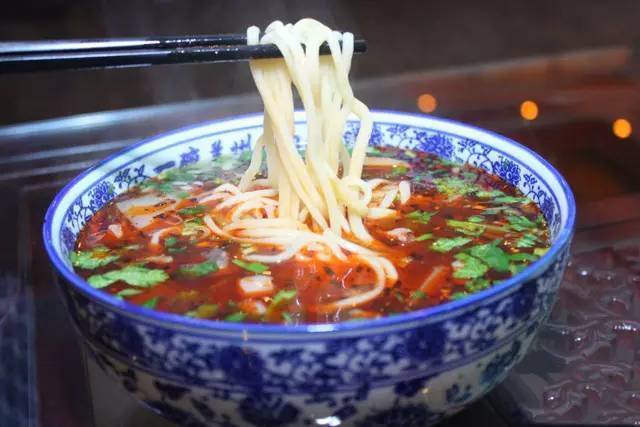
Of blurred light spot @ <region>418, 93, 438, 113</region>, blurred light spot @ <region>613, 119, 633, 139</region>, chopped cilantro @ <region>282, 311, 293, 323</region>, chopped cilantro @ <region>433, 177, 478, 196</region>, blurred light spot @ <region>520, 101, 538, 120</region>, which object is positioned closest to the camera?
chopped cilantro @ <region>282, 311, 293, 323</region>

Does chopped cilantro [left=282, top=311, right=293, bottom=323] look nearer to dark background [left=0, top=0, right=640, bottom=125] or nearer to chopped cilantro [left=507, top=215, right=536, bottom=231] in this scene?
chopped cilantro [left=507, top=215, right=536, bottom=231]

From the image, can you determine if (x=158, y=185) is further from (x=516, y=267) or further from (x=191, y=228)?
(x=516, y=267)

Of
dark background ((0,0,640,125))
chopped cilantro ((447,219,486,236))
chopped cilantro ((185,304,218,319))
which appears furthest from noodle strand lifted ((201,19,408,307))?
dark background ((0,0,640,125))

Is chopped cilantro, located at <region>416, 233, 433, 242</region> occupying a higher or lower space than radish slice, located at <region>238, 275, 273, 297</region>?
higher

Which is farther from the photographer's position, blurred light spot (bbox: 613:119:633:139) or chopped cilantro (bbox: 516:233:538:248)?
blurred light spot (bbox: 613:119:633:139)

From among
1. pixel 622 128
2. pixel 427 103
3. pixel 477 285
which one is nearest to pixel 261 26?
pixel 427 103

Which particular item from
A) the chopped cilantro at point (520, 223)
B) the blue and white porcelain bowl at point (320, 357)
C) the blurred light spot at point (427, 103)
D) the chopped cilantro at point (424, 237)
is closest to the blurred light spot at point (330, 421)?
the blue and white porcelain bowl at point (320, 357)

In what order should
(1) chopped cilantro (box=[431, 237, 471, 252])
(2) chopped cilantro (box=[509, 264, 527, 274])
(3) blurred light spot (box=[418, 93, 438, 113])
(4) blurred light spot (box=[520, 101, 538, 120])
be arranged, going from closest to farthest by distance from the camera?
(2) chopped cilantro (box=[509, 264, 527, 274]) → (1) chopped cilantro (box=[431, 237, 471, 252]) → (4) blurred light spot (box=[520, 101, 538, 120]) → (3) blurred light spot (box=[418, 93, 438, 113])

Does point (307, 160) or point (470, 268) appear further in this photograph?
point (307, 160)
